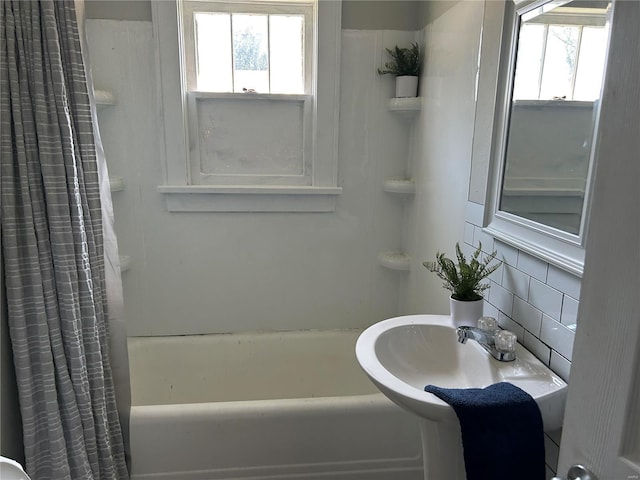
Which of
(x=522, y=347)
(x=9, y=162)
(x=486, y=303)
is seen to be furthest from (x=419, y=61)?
(x=9, y=162)

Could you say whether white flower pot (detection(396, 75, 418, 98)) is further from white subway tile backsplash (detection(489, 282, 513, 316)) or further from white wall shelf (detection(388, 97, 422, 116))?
white subway tile backsplash (detection(489, 282, 513, 316))

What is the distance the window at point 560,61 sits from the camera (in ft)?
3.57

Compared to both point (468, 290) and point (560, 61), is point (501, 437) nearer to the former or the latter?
point (468, 290)

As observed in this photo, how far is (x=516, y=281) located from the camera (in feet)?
4.55

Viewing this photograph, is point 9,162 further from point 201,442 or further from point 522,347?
point 522,347

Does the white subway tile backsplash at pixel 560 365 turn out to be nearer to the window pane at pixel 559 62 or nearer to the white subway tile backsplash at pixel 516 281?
the white subway tile backsplash at pixel 516 281

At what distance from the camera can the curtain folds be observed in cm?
127

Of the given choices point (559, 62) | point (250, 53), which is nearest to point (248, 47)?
point (250, 53)

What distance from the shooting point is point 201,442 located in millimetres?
1708

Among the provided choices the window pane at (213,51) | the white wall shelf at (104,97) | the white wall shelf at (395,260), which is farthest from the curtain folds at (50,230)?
the white wall shelf at (395,260)

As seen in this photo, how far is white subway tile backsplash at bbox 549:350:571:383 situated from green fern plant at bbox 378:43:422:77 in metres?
1.41

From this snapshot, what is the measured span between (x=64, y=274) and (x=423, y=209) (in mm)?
1459

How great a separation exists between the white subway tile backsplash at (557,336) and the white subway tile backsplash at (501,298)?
17 cm

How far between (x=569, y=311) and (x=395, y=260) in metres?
1.22
